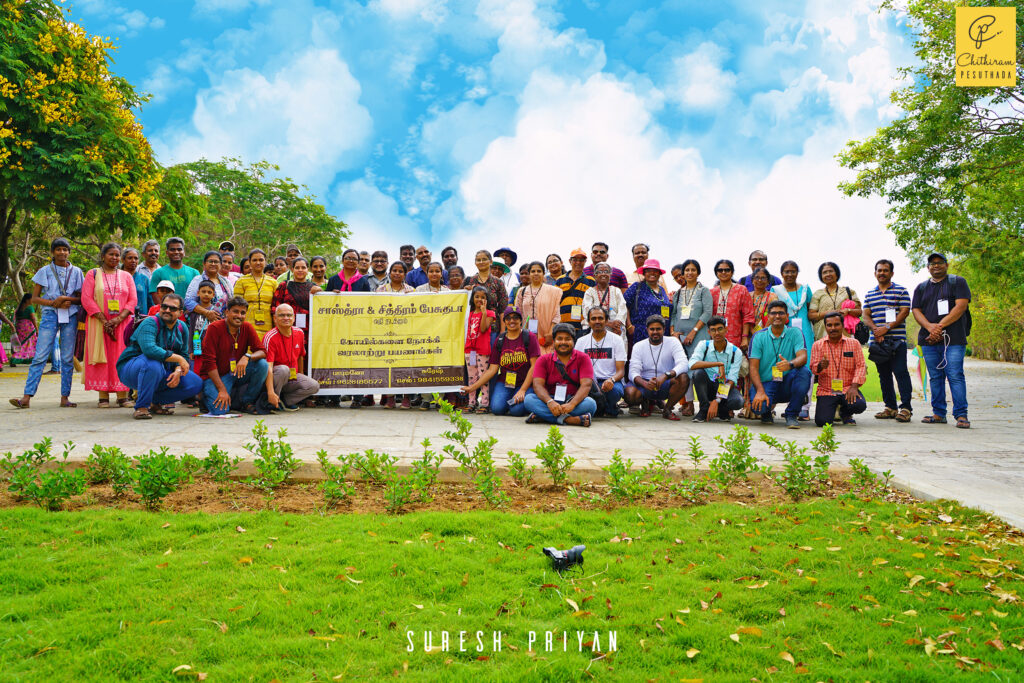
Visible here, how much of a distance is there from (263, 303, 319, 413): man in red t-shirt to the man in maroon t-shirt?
0.61 feet

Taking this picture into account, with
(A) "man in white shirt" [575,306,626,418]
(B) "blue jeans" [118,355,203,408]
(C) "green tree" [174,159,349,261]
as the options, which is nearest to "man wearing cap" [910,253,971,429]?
(A) "man in white shirt" [575,306,626,418]

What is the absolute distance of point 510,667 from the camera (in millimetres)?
2434

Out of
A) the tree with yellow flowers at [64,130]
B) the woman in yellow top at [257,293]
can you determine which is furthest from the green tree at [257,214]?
the woman in yellow top at [257,293]

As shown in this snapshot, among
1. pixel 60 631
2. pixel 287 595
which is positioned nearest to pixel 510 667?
pixel 287 595

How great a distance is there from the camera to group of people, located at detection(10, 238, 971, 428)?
823 centimetres

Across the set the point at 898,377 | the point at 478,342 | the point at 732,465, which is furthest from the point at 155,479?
the point at 898,377

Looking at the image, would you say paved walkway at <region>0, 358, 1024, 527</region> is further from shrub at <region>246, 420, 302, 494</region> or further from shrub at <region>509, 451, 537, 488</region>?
shrub at <region>509, 451, 537, 488</region>

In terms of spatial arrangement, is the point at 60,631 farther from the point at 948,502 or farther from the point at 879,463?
the point at 879,463

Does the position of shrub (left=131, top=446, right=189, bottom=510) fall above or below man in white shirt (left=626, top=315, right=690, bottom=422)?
below

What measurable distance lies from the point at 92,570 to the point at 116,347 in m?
6.88

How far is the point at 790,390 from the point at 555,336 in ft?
11.1

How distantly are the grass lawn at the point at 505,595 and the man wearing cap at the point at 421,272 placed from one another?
22.7 feet

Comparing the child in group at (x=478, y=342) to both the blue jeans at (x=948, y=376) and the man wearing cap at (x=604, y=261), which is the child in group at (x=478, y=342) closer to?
the man wearing cap at (x=604, y=261)

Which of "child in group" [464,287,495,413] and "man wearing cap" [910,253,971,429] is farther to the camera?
"child in group" [464,287,495,413]
